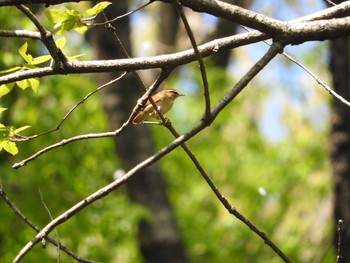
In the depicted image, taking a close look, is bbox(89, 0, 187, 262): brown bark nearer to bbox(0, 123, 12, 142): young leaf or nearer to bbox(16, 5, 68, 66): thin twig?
bbox(0, 123, 12, 142): young leaf

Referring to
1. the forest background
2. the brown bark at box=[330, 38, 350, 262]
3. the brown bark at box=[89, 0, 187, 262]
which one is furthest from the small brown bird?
Answer: the brown bark at box=[89, 0, 187, 262]

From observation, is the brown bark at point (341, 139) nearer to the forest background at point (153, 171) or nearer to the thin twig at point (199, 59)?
the forest background at point (153, 171)

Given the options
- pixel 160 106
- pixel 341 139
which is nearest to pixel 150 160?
pixel 160 106

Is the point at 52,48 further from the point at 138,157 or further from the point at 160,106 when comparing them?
the point at 138,157

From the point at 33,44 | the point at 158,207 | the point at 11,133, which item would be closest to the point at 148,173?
the point at 158,207

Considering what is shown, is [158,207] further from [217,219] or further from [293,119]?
[293,119]

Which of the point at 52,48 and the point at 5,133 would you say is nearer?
the point at 52,48

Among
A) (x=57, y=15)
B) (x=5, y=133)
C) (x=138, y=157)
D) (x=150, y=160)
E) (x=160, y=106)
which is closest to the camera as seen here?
(x=57, y=15)
